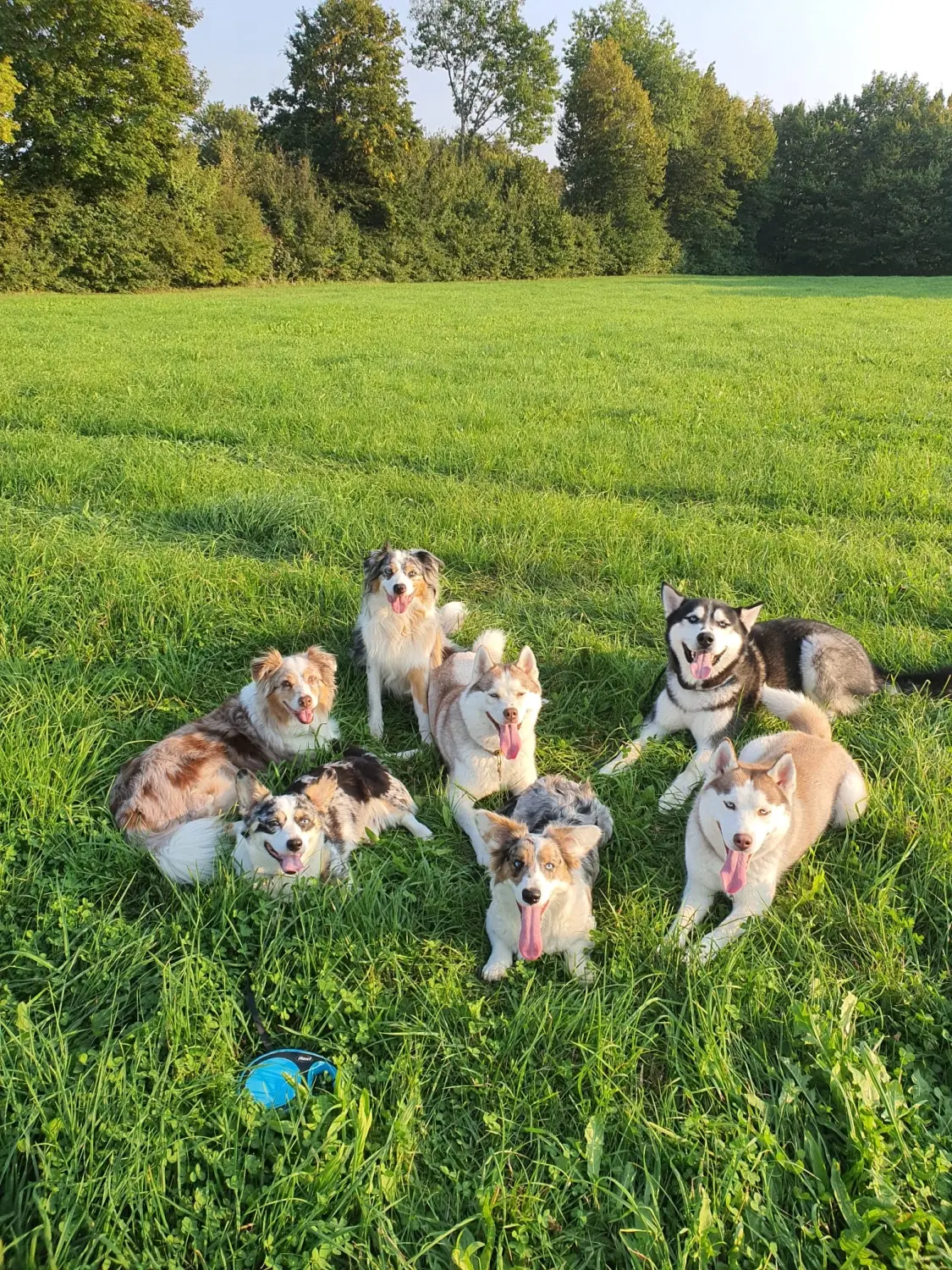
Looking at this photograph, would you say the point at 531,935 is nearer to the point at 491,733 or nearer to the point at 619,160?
the point at 491,733

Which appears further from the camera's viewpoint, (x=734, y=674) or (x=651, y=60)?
(x=651, y=60)

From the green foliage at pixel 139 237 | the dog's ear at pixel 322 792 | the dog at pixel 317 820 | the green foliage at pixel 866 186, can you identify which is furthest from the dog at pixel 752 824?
the green foliage at pixel 866 186

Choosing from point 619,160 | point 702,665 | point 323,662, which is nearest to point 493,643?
point 323,662

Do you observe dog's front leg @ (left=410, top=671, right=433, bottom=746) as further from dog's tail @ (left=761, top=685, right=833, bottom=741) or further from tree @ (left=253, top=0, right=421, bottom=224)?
tree @ (left=253, top=0, right=421, bottom=224)

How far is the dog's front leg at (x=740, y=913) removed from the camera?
2.54 meters

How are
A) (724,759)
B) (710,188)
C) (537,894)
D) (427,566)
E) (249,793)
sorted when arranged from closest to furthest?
(537,894)
(724,759)
(249,793)
(427,566)
(710,188)

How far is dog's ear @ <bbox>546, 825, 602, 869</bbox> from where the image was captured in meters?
2.63

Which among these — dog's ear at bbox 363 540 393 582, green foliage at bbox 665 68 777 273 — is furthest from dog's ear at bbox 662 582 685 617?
green foliage at bbox 665 68 777 273

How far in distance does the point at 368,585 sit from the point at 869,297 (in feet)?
93.0

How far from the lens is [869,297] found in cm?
2570

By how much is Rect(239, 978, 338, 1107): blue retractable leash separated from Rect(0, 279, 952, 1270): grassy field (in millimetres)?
70

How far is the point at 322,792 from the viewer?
119 inches

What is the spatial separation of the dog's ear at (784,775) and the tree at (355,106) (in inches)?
1600

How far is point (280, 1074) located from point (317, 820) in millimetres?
995
